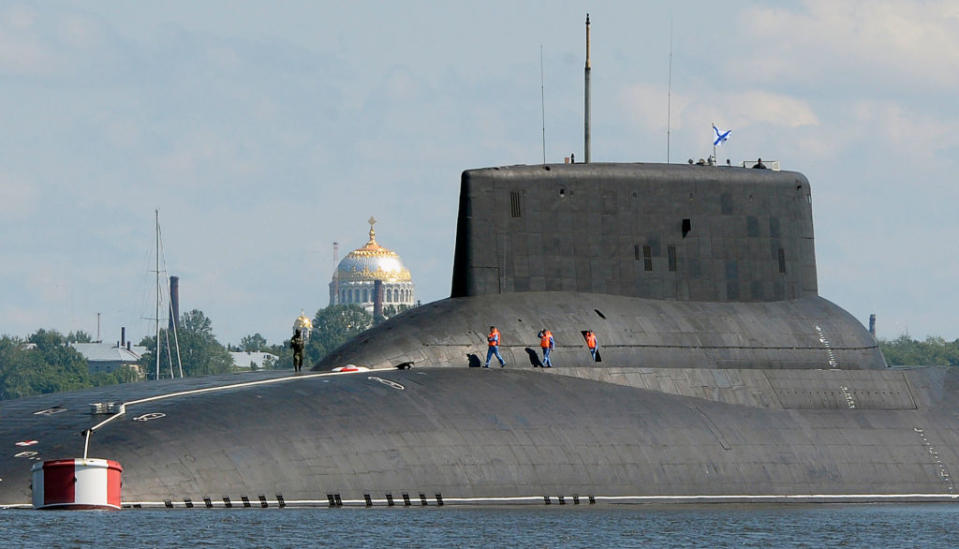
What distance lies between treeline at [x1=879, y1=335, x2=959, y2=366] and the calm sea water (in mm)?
107921

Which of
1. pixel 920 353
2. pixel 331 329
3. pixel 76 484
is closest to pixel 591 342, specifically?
pixel 76 484

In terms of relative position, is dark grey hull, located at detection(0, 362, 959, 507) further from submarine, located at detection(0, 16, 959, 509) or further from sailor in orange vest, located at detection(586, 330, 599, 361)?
sailor in orange vest, located at detection(586, 330, 599, 361)

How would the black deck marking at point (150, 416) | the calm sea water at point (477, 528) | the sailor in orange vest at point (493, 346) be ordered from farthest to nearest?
1. the sailor in orange vest at point (493, 346)
2. the black deck marking at point (150, 416)
3. the calm sea water at point (477, 528)

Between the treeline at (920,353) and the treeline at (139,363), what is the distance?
157 feet

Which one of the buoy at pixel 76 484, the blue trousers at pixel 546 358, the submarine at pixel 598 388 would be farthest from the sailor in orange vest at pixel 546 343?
the buoy at pixel 76 484

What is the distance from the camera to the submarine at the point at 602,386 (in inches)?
1423

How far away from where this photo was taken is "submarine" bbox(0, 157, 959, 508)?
3616cm

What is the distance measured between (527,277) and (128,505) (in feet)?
39.4

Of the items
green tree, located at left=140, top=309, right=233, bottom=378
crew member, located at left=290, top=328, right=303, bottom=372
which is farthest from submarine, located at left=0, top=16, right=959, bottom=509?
green tree, located at left=140, top=309, right=233, bottom=378

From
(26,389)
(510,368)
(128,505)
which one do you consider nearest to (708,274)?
(510,368)

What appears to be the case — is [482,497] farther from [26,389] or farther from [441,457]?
[26,389]

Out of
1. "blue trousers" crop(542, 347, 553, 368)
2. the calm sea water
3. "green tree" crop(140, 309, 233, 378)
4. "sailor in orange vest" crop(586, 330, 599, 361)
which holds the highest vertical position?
"green tree" crop(140, 309, 233, 378)

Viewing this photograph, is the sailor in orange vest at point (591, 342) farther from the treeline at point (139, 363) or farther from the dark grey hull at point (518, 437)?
the treeline at point (139, 363)

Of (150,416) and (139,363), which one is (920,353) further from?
(150,416)
